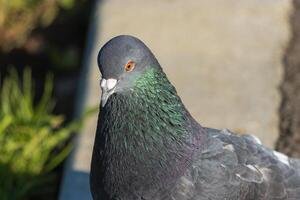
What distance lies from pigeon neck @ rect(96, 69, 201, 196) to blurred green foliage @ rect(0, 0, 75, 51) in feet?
12.6

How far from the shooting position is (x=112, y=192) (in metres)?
4.94

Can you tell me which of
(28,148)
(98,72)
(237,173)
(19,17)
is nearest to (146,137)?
(237,173)

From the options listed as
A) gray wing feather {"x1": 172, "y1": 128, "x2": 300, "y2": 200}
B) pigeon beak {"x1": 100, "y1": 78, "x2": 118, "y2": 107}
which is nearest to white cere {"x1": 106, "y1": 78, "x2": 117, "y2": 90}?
pigeon beak {"x1": 100, "y1": 78, "x2": 118, "y2": 107}

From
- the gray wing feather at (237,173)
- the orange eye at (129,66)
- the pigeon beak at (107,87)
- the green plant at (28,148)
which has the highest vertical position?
the orange eye at (129,66)

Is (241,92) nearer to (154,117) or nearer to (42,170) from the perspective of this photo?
(42,170)

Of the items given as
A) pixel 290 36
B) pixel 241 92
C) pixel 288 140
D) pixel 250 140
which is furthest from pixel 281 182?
pixel 290 36

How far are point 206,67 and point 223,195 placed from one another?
8.44 feet

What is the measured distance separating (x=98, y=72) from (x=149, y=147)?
256 cm

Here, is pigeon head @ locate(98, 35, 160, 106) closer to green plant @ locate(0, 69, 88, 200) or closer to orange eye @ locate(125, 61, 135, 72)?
orange eye @ locate(125, 61, 135, 72)

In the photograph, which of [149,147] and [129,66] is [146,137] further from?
[129,66]

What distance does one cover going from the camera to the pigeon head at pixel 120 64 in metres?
4.62

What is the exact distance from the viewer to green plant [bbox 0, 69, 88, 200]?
6520 millimetres

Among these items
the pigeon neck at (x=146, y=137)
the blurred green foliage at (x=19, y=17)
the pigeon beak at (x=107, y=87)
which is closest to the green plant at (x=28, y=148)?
the blurred green foliage at (x=19, y=17)

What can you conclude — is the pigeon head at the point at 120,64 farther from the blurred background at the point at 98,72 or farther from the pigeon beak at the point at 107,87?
the blurred background at the point at 98,72
